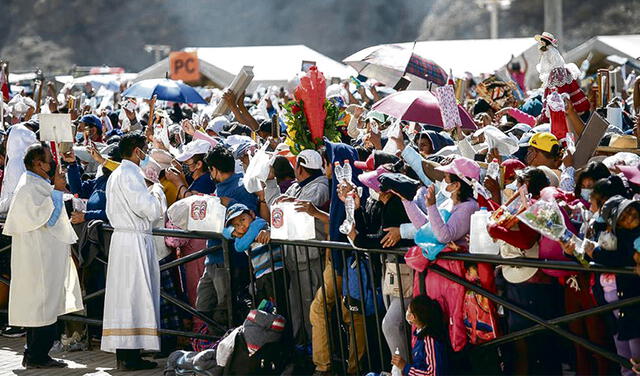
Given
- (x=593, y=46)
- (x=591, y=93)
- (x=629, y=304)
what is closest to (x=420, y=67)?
(x=591, y=93)

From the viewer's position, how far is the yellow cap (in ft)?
23.8

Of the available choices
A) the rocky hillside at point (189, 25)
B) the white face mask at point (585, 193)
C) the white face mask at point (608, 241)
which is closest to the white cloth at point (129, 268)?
the white face mask at point (585, 193)

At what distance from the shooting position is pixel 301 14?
236 feet

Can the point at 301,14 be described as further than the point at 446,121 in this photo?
Yes

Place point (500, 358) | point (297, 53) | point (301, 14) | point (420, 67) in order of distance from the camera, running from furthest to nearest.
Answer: point (301, 14) → point (297, 53) → point (420, 67) → point (500, 358)

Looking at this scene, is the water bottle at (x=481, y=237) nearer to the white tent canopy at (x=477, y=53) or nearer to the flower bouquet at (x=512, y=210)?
the flower bouquet at (x=512, y=210)

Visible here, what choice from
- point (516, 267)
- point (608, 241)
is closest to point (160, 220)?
point (516, 267)

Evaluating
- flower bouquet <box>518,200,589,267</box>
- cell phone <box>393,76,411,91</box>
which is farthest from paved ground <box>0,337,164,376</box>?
cell phone <box>393,76,411,91</box>

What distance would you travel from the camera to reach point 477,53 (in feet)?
77.0

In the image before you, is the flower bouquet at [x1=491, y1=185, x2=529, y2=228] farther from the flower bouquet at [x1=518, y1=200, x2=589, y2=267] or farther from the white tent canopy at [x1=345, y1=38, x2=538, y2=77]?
the white tent canopy at [x1=345, y1=38, x2=538, y2=77]

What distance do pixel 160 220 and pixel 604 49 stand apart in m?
15.1

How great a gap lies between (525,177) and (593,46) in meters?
16.5

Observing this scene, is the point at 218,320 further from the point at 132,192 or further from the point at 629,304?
the point at 629,304

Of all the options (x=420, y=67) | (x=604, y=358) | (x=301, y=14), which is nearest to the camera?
(x=604, y=358)
